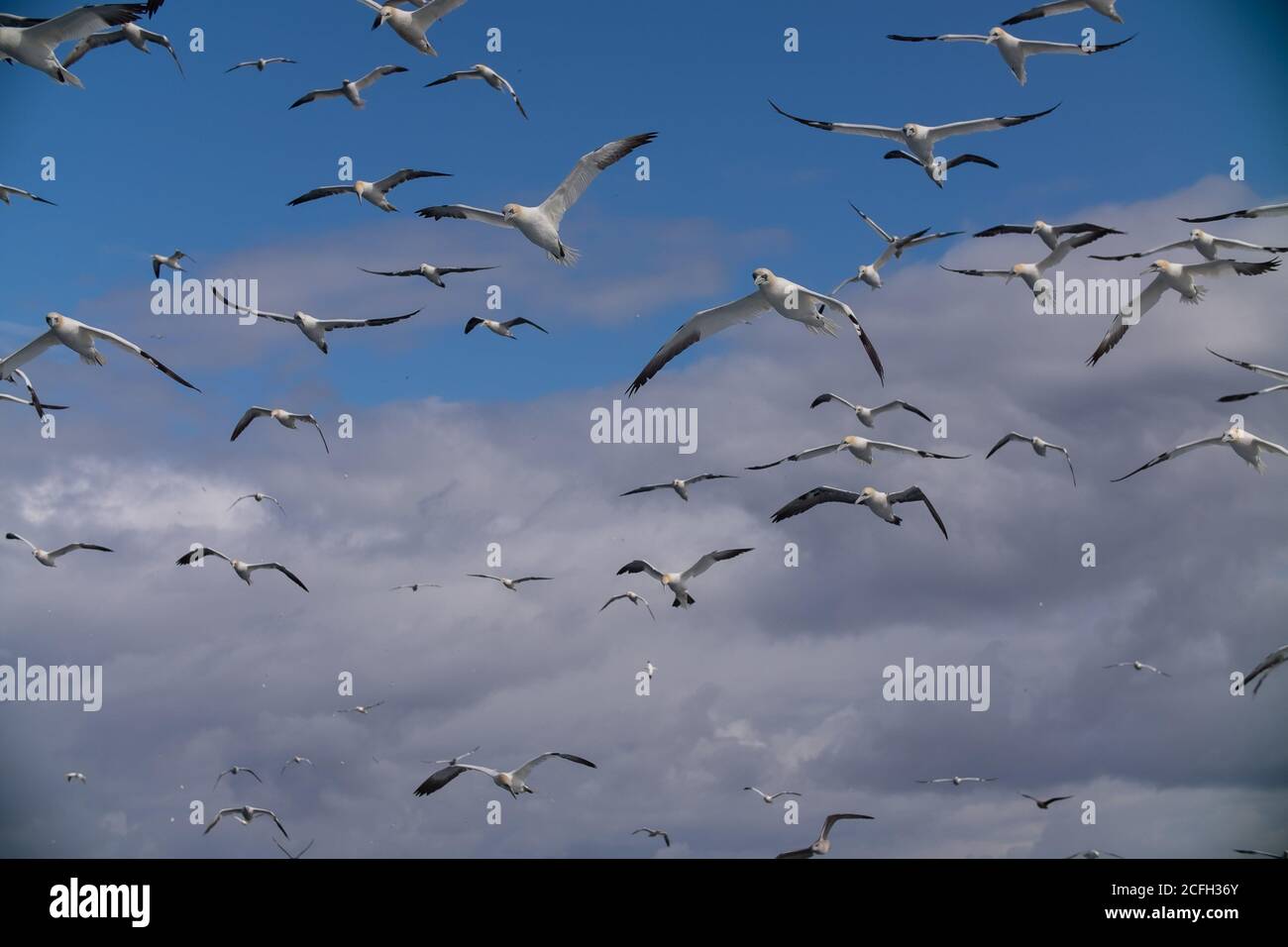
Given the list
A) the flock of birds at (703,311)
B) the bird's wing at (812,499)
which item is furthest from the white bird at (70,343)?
the bird's wing at (812,499)

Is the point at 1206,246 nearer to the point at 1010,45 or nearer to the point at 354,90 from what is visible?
the point at 1010,45

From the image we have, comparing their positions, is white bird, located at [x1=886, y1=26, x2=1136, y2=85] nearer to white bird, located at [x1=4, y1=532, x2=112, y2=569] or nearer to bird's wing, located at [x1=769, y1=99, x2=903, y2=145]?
bird's wing, located at [x1=769, y1=99, x2=903, y2=145]

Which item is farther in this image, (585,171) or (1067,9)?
(1067,9)

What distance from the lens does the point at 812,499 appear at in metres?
29.8

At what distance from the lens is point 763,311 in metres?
26.6

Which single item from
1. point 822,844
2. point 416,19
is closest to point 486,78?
point 416,19

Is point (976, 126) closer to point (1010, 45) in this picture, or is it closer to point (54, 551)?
point (1010, 45)

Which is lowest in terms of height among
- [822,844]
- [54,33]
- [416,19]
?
[822,844]

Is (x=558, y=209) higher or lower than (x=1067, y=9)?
lower

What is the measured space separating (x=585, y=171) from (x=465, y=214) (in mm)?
3512

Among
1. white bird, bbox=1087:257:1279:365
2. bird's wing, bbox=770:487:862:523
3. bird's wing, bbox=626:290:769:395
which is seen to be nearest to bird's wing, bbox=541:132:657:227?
bird's wing, bbox=626:290:769:395

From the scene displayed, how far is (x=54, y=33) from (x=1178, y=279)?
84.0ft
